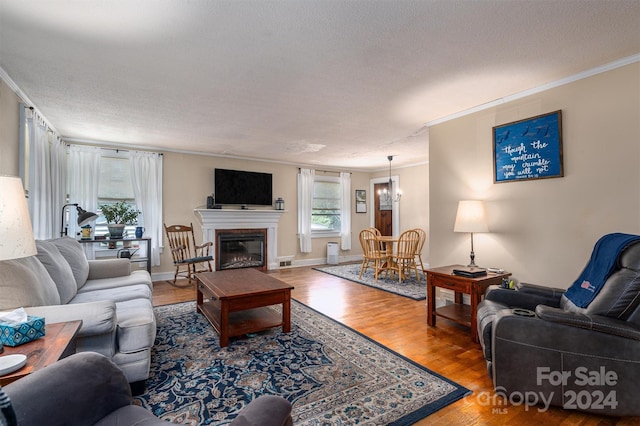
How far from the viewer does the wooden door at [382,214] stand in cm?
759

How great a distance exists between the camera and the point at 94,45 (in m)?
2.12

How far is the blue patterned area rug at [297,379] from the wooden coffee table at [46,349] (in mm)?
676

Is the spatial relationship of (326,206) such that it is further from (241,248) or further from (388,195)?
(241,248)

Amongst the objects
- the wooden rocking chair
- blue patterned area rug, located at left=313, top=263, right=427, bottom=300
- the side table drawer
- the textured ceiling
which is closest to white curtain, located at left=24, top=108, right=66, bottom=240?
the textured ceiling

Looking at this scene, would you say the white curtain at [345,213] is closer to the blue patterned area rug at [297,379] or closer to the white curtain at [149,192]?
the white curtain at [149,192]

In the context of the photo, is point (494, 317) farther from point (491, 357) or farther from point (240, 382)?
point (240, 382)

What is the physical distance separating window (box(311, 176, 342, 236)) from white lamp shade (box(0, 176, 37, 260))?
596cm

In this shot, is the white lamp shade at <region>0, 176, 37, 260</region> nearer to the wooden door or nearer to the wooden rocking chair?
the wooden rocking chair

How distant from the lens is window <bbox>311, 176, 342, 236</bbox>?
7262 millimetres

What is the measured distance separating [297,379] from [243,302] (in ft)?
2.92

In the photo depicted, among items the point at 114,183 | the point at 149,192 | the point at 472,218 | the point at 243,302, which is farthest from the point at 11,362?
the point at 114,183

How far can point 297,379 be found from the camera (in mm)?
2119

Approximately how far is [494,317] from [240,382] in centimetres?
178

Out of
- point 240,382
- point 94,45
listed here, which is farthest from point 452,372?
point 94,45
